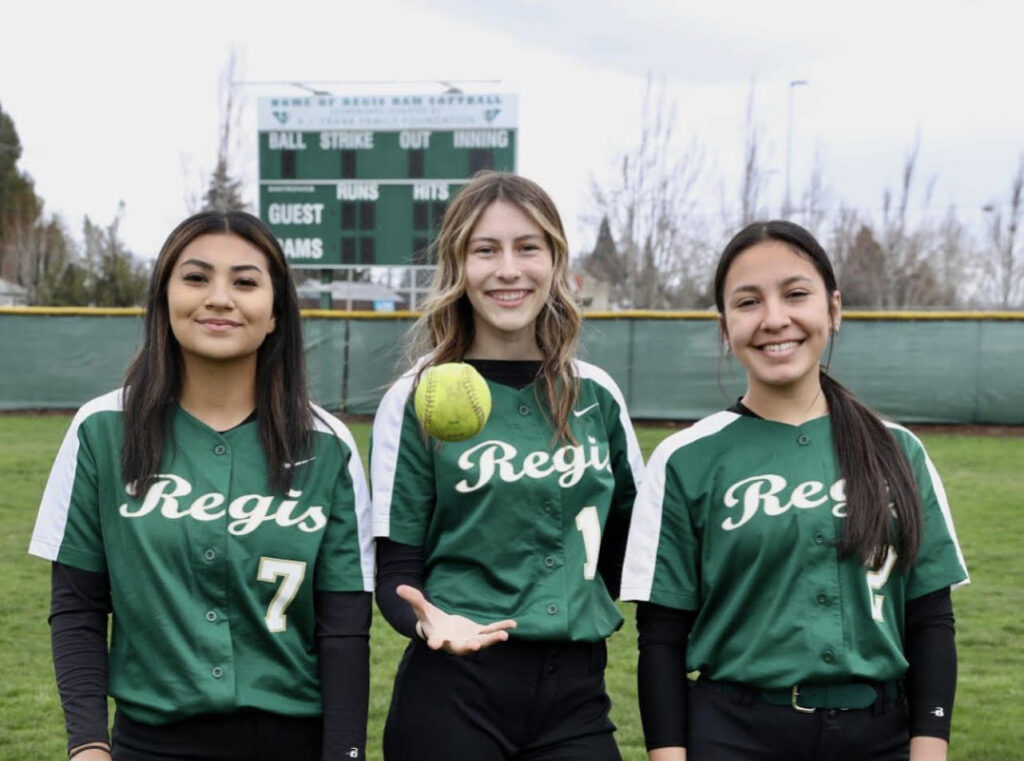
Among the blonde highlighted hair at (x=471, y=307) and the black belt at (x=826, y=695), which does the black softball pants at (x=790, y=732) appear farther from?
the blonde highlighted hair at (x=471, y=307)

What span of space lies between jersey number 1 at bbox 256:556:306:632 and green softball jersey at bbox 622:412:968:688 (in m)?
0.67

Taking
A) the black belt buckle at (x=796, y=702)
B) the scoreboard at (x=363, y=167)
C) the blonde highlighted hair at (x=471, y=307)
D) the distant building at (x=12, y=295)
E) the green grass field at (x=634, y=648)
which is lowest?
the green grass field at (x=634, y=648)

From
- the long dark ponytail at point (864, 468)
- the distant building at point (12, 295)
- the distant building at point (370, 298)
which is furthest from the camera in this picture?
the distant building at point (370, 298)

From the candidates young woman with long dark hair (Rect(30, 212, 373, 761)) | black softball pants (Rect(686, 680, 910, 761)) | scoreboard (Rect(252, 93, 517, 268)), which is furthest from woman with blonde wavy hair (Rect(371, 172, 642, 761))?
scoreboard (Rect(252, 93, 517, 268))

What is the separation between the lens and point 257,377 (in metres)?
2.38

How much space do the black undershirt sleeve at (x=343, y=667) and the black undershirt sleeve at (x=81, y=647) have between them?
0.42 m

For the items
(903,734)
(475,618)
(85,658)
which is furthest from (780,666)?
(85,658)

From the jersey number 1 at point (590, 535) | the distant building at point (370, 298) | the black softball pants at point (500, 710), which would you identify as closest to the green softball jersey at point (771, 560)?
the jersey number 1 at point (590, 535)

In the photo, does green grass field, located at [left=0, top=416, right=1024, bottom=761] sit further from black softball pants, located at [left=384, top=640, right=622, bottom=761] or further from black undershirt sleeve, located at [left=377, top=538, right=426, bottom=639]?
black undershirt sleeve, located at [left=377, top=538, right=426, bottom=639]

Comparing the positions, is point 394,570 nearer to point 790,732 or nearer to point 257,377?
point 257,377

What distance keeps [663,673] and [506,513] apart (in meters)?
0.47

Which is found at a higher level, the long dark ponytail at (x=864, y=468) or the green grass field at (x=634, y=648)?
the long dark ponytail at (x=864, y=468)

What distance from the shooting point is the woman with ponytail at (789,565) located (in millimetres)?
2162

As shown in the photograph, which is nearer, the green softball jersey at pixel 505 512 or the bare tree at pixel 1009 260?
the green softball jersey at pixel 505 512
